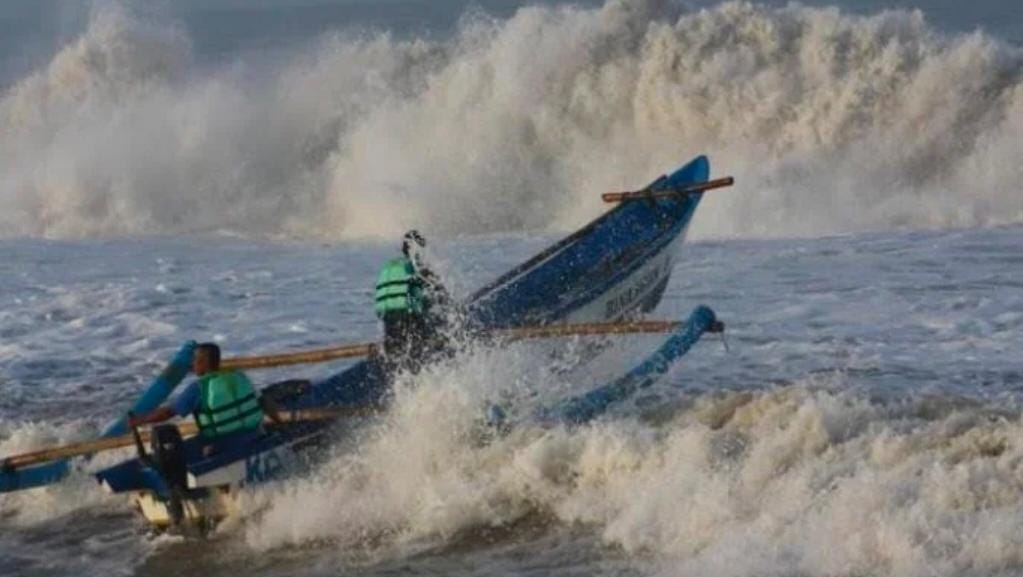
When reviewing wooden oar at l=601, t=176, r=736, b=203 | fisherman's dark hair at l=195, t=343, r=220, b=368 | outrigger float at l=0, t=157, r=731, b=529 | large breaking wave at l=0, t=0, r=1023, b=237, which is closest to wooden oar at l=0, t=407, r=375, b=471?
outrigger float at l=0, t=157, r=731, b=529

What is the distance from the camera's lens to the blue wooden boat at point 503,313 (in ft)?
33.8

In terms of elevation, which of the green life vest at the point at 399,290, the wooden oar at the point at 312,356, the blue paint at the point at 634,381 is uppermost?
the green life vest at the point at 399,290

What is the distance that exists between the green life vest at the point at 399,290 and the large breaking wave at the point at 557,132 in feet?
34.8

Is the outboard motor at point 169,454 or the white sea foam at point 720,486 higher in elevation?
the outboard motor at point 169,454

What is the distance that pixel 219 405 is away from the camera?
10.5 metres

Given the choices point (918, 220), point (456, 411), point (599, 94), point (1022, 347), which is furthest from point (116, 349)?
point (599, 94)

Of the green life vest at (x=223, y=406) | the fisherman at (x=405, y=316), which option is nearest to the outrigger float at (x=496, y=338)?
the green life vest at (x=223, y=406)

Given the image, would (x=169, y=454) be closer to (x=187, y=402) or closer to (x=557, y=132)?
(x=187, y=402)

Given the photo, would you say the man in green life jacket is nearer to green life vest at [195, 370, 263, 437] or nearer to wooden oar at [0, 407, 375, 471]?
green life vest at [195, 370, 263, 437]

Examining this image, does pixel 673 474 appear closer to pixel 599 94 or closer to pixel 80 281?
pixel 80 281

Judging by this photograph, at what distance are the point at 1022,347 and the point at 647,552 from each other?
5429 millimetres

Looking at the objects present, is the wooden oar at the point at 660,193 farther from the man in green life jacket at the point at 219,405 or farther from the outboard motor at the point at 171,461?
the outboard motor at the point at 171,461

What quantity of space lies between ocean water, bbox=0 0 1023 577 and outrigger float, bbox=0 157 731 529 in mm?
242

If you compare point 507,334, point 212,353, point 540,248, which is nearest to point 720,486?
point 507,334
